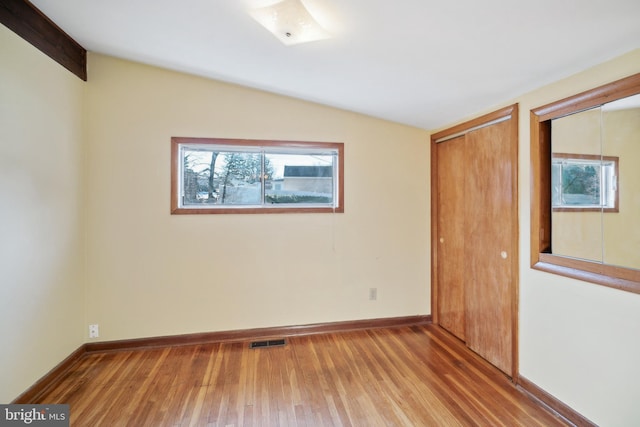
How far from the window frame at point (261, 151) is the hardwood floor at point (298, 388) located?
4.37 feet

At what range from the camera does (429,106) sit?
2.64 metres

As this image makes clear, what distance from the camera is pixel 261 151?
297 centimetres

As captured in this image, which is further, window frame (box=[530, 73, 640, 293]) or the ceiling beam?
the ceiling beam

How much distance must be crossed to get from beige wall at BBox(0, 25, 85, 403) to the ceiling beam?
6 centimetres

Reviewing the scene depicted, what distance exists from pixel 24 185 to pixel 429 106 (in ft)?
10.6

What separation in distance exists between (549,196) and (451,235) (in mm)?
1094

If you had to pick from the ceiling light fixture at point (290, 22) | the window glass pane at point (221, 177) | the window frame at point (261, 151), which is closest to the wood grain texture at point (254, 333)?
the window frame at point (261, 151)

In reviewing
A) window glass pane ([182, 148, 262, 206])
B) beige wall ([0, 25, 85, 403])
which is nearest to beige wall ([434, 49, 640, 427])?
window glass pane ([182, 148, 262, 206])

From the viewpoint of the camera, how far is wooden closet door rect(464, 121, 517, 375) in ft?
7.50

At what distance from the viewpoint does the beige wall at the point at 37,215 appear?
1.78 meters

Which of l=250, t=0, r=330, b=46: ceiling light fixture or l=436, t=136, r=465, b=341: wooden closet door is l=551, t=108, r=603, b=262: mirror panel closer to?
l=436, t=136, r=465, b=341: wooden closet door

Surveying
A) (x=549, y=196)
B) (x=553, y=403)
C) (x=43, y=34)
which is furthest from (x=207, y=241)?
(x=553, y=403)

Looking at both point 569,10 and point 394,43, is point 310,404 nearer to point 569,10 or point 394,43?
point 394,43

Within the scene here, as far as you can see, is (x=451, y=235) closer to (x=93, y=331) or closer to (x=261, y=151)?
(x=261, y=151)
